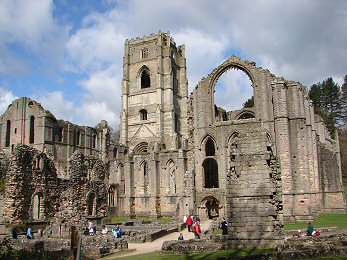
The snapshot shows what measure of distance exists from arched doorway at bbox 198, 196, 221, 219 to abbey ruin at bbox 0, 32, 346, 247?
9cm

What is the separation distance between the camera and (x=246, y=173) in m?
14.5

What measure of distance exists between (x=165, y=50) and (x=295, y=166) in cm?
3815

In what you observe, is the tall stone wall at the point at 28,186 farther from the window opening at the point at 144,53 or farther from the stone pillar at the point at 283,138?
the window opening at the point at 144,53

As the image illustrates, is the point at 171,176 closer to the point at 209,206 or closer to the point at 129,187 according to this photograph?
the point at 129,187

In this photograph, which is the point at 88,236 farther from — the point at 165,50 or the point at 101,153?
the point at 165,50

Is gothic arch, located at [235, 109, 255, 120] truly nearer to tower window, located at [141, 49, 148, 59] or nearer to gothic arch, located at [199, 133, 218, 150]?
gothic arch, located at [199, 133, 218, 150]

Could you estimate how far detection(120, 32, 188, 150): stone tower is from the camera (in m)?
59.8

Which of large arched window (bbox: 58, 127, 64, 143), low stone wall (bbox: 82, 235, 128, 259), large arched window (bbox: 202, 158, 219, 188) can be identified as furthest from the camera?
large arched window (bbox: 58, 127, 64, 143)

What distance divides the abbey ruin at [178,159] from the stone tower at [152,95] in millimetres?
167

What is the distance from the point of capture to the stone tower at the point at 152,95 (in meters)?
59.8

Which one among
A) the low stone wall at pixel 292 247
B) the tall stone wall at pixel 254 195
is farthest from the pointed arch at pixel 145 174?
the tall stone wall at pixel 254 195

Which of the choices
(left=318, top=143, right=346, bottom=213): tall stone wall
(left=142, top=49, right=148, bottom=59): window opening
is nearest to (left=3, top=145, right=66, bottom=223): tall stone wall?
(left=318, top=143, right=346, bottom=213): tall stone wall

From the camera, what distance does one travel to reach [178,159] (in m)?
39.8

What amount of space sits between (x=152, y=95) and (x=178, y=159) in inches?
928
